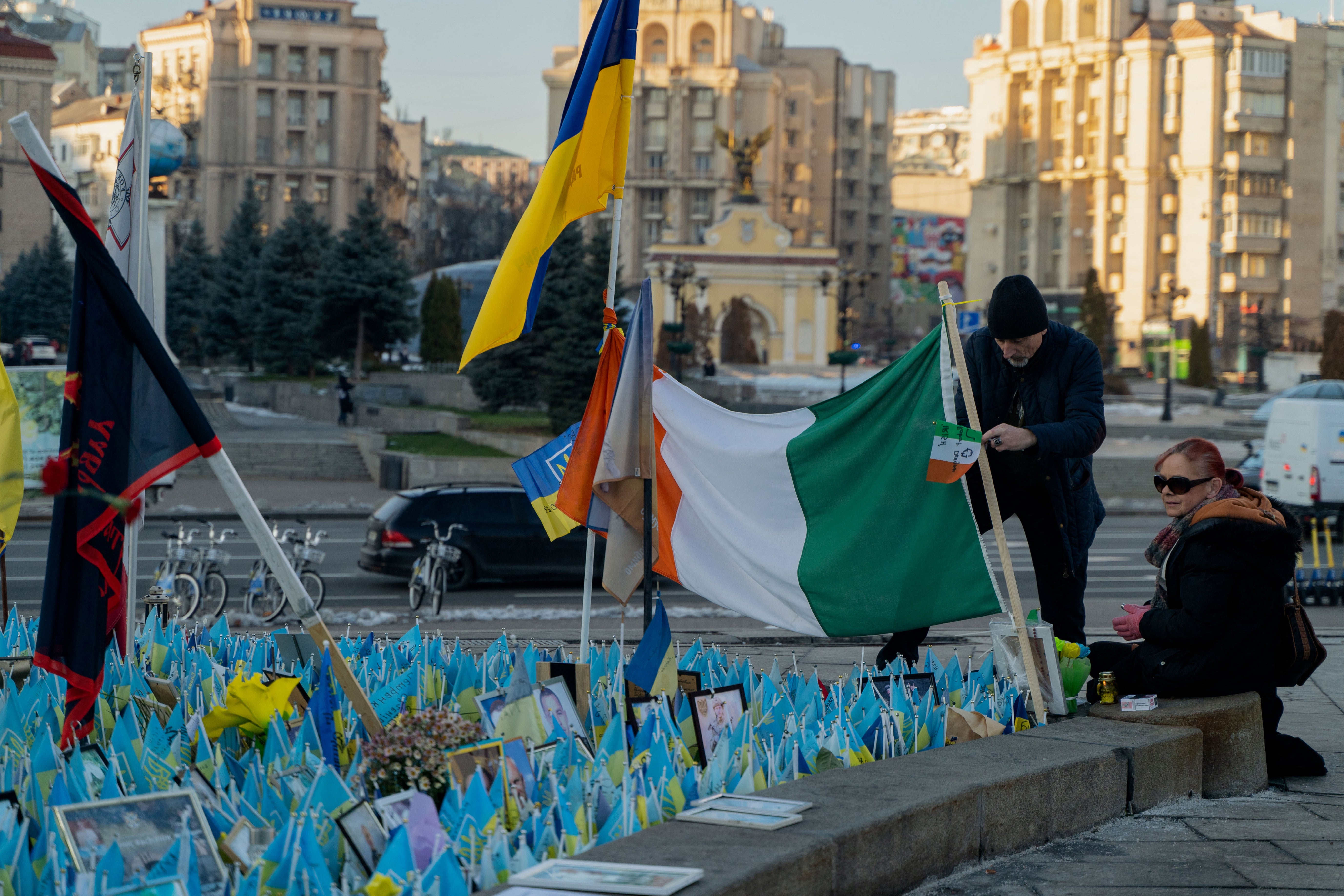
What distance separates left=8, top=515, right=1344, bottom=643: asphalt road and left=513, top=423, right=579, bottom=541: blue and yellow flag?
238 centimetres

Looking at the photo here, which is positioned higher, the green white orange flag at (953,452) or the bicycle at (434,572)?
the green white orange flag at (953,452)

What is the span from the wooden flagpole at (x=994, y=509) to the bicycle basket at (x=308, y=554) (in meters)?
10.6

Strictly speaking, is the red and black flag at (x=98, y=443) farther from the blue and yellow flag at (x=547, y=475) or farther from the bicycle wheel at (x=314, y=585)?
the bicycle wheel at (x=314, y=585)

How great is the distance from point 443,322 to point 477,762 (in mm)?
53179

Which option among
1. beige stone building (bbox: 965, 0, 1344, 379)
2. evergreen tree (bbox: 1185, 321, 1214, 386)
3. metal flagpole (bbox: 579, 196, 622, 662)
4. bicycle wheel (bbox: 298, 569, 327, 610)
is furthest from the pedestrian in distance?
beige stone building (bbox: 965, 0, 1344, 379)

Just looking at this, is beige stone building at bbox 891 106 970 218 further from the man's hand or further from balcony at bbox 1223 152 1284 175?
the man's hand

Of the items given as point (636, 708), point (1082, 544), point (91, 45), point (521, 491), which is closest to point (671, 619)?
point (521, 491)

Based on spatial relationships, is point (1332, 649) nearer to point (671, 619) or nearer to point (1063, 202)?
point (671, 619)

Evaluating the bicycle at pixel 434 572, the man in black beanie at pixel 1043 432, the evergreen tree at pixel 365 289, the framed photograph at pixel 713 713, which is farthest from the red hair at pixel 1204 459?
the evergreen tree at pixel 365 289

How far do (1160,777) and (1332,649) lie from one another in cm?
452

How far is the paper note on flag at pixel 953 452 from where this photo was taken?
512 centimetres

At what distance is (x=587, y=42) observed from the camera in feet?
19.5

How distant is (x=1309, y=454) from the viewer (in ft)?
72.0

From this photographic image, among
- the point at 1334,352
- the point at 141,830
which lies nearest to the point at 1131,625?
the point at 141,830
